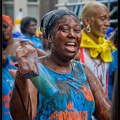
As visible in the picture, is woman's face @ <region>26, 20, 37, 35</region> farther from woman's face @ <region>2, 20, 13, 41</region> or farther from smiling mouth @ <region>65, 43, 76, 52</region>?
smiling mouth @ <region>65, 43, 76, 52</region>

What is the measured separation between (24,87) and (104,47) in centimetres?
271

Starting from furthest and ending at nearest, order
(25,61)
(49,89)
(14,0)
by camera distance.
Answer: (14,0) → (49,89) → (25,61)

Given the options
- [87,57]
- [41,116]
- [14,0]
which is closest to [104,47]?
[87,57]

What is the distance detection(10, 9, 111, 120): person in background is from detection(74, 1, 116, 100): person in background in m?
1.86

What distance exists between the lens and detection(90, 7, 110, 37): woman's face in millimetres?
5656

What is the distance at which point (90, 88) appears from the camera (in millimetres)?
3777

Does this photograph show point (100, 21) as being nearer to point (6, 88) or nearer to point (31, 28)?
point (6, 88)

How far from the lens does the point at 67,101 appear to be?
3.51m

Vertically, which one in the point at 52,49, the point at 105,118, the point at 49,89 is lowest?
the point at 105,118

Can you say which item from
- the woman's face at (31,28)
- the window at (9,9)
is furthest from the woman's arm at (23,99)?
the window at (9,9)

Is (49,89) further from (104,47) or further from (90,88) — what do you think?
(104,47)

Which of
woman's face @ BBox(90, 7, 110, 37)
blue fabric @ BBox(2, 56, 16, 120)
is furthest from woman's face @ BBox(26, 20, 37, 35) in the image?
blue fabric @ BBox(2, 56, 16, 120)

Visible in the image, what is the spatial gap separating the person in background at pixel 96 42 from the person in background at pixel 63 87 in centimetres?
186

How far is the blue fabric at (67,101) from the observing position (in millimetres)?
3488
